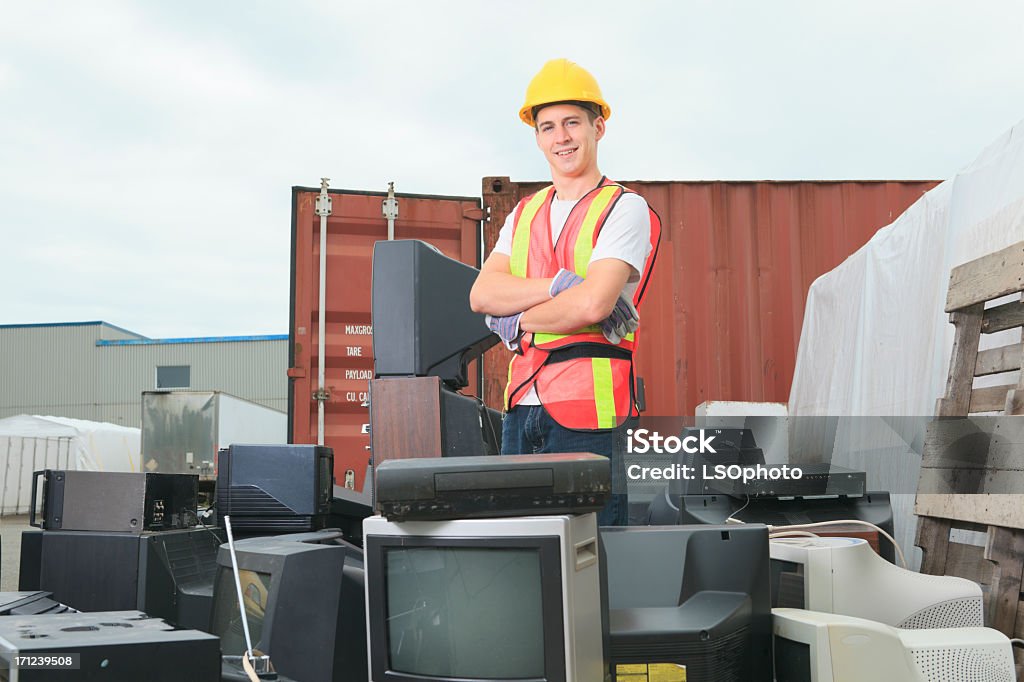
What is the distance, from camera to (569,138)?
1925 millimetres

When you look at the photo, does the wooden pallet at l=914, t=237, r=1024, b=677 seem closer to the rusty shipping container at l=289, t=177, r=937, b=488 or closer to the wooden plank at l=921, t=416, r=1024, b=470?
the wooden plank at l=921, t=416, r=1024, b=470

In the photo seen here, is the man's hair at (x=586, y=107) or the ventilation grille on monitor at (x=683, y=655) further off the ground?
the man's hair at (x=586, y=107)

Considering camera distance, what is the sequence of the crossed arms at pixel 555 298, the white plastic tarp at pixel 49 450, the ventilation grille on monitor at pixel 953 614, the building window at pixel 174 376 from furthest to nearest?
the building window at pixel 174 376 < the white plastic tarp at pixel 49 450 < the ventilation grille on monitor at pixel 953 614 < the crossed arms at pixel 555 298

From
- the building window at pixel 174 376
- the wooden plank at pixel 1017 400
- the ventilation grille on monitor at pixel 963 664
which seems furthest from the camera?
the building window at pixel 174 376

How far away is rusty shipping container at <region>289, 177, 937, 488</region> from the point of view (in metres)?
5.23

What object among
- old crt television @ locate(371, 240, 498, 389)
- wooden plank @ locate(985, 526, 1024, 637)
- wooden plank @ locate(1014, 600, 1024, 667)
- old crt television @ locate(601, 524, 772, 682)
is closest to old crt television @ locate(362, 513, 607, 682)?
old crt television @ locate(601, 524, 772, 682)

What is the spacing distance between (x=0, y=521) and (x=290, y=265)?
10.3 meters

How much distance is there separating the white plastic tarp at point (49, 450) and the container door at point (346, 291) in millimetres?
9715

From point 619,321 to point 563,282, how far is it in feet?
0.47

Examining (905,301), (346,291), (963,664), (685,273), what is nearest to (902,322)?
(905,301)

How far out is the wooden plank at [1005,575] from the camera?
94.2 inches

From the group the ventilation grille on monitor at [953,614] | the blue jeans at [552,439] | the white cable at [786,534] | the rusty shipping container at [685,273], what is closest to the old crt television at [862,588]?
the ventilation grille on monitor at [953,614]

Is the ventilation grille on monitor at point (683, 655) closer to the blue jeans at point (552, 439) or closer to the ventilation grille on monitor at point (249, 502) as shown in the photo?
the blue jeans at point (552, 439)

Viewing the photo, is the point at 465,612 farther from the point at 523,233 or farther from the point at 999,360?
the point at 999,360
